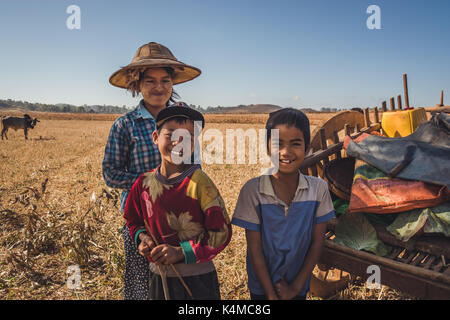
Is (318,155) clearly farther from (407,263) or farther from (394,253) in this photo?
(407,263)

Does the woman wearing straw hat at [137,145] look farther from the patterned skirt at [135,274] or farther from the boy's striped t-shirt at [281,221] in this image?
the boy's striped t-shirt at [281,221]

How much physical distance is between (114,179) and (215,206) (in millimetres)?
814

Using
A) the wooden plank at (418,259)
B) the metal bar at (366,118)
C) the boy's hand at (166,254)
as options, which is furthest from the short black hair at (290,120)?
the metal bar at (366,118)

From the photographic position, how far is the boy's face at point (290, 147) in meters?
1.62

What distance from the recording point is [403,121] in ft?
9.41

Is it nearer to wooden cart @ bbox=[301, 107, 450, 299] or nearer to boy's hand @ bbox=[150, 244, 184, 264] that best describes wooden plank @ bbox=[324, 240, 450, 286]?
wooden cart @ bbox=[301, 107, 450, 299]

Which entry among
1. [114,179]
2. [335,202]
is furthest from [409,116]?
[114,179]

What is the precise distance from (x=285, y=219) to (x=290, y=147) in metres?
0.39

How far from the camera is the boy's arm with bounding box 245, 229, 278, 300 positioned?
5.21ft

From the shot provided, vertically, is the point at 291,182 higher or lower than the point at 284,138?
lower

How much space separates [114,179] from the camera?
77.0 inches

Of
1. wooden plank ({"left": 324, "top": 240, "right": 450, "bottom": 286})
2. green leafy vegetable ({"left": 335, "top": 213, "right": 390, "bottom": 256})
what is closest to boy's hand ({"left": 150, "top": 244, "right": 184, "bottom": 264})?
wooden plank ({"left": 324, "top": 240, "right": 450, "bottom": 286})

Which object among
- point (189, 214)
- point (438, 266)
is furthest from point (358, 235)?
point (189, 214)
